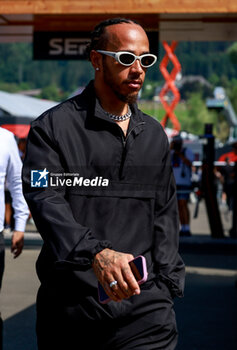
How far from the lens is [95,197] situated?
263cm

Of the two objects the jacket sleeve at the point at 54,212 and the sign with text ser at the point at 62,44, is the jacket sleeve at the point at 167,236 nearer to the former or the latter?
the jacket sleeve at the point at 54,212

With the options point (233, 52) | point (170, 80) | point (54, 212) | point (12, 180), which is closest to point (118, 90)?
point (54, 212)

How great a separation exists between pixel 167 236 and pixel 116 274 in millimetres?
537

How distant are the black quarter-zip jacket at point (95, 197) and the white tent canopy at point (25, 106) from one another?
2.12 metres

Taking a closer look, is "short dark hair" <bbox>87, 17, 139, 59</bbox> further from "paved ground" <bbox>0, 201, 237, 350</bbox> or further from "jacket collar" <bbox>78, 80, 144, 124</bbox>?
"paved ground" <bbox>0, 201, 237, 350</bbox>

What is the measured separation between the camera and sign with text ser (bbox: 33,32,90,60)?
9258 millimetres

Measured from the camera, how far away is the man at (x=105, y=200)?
2570 millimetres

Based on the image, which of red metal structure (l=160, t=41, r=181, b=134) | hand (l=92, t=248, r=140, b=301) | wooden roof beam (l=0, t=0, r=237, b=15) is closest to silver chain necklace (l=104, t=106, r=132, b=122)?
hand (l=92, t=248, r=140, b=301)

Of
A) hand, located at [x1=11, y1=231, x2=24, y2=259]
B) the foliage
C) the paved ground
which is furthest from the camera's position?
the foliage

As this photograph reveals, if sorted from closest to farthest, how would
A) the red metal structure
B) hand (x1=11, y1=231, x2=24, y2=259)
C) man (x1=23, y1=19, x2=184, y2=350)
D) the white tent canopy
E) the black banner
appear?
man (x1=23, y1=19, x2=184, y2=350) → hand (x1=11, y1=231, x2=24, y2=259) → the white tent canopy → the red metal structure → the black banner

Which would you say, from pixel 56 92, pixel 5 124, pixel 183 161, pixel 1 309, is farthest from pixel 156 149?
pixel 183 161

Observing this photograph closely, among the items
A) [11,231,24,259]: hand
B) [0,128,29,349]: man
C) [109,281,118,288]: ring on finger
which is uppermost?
[109,281,118,288]: ring on finger

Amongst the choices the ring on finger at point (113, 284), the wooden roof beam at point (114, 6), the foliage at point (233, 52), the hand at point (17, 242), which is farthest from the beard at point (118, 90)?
the foliage at point (233, 52)

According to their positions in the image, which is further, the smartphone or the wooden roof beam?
the wooden roof beam
